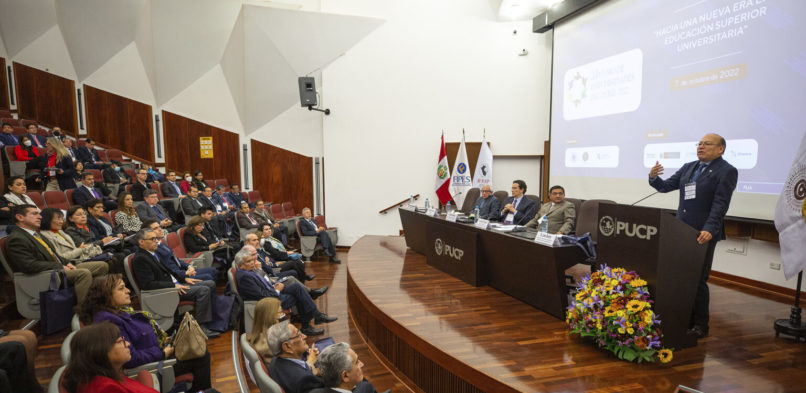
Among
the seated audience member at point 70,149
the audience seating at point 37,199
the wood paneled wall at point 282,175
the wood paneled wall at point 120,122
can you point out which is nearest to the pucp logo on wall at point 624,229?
the audience seating at point 37,199

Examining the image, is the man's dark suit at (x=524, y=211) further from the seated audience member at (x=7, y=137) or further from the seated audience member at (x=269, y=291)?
the seated audience member at (x=7, y=137)

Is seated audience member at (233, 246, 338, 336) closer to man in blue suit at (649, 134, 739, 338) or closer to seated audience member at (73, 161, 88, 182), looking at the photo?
man in blue suit at (649, 134, 739, 338)

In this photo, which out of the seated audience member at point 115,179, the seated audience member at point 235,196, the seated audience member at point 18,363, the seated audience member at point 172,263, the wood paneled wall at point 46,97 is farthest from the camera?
the wood paneled wall at point 46,97

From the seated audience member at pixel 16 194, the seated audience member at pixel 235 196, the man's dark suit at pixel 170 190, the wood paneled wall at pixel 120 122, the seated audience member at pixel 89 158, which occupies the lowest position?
the seated audience member at pixel 235 196

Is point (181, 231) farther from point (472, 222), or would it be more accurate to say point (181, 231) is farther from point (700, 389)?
point (700, 389)

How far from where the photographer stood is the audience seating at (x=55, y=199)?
4557 millimetres

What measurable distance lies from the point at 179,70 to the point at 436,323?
25.4ft

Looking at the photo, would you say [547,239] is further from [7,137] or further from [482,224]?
[7,137]

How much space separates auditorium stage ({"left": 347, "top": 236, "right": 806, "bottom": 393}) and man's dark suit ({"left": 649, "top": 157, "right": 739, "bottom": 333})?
0.86 ft

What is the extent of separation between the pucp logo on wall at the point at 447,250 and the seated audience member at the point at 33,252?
3024 mm

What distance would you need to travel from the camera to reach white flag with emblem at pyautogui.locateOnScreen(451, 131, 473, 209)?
684 cm

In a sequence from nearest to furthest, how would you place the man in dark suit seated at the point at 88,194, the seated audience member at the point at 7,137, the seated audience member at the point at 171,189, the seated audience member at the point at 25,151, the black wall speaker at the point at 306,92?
the man in dark suit seated at the point at 88,194 → the seated audience member at the point at 25,151 → the seated audience member at the point at 7,137 → the seated audience member at the point at 171,189 → the black wall speaker at the point at 306,92

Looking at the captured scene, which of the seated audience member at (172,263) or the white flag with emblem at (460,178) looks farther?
the white flag with emblem at (460,178)

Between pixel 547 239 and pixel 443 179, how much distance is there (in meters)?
4.07
